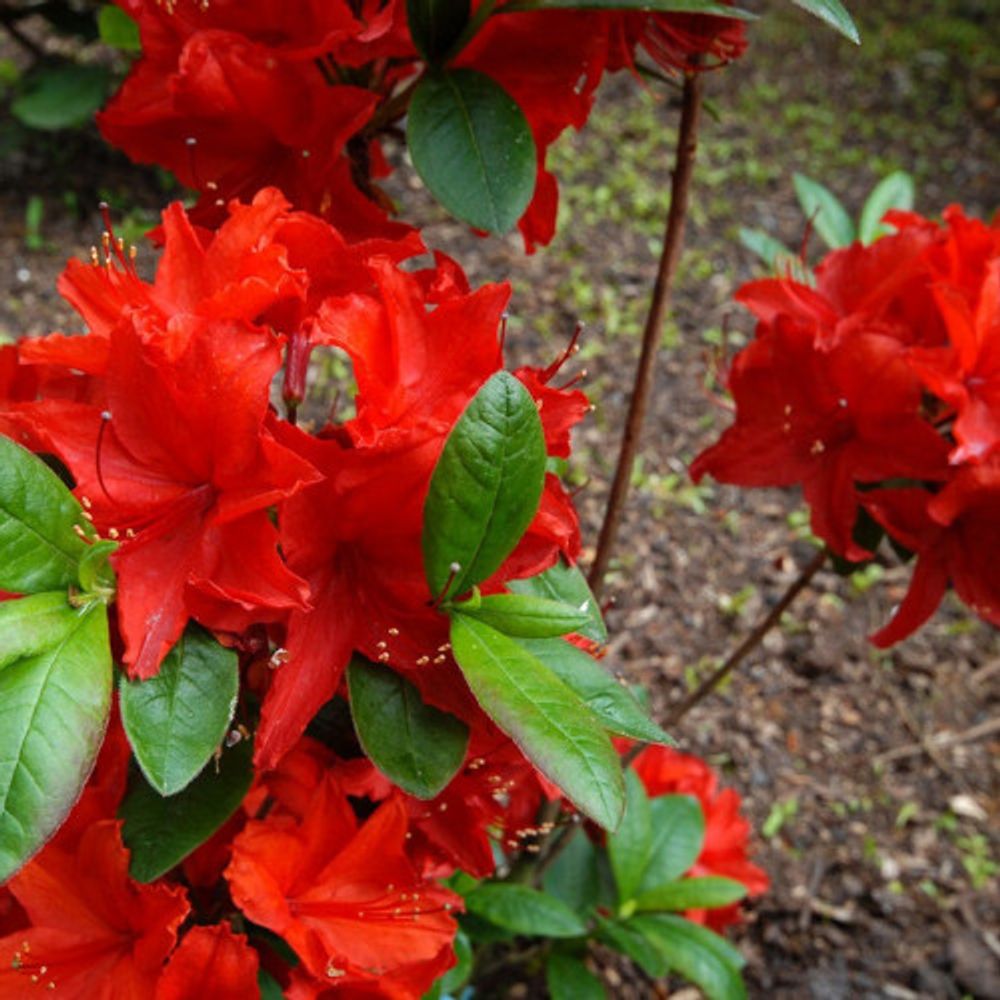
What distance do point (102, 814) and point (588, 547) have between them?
64.8 inches

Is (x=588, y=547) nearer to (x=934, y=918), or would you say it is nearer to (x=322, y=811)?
(x=934, y=918)

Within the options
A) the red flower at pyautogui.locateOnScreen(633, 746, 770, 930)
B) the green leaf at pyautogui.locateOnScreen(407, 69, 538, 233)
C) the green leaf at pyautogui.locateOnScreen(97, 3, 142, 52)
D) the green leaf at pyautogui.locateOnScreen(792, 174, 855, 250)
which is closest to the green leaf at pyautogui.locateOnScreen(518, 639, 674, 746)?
the green leaf at pyautogui.locateOnScreen(407, 69, 538, 233)

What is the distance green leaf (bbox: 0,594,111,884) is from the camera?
0.63m

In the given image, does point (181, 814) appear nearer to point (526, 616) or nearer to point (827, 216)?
point (526, 616)

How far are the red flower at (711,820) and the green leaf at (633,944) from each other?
214 mm

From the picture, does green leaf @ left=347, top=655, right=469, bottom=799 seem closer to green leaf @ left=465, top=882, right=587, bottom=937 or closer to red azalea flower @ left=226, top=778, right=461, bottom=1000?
red azalea flower @ left=226, top=778, right=461, bottom=1000

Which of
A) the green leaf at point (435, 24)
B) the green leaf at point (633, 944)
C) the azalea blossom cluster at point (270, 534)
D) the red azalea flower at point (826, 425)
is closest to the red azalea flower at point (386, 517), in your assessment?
the azalea blossom cluster at point (270, 534)

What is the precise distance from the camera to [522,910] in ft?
4.39

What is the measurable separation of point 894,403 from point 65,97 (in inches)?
89.5

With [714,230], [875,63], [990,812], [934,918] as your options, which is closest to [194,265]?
[934,918]

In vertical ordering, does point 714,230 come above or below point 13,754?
below

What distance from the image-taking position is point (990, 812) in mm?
2162

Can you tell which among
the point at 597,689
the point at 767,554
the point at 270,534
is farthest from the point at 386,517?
the point at 767,554

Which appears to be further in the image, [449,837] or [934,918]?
[934,918]
